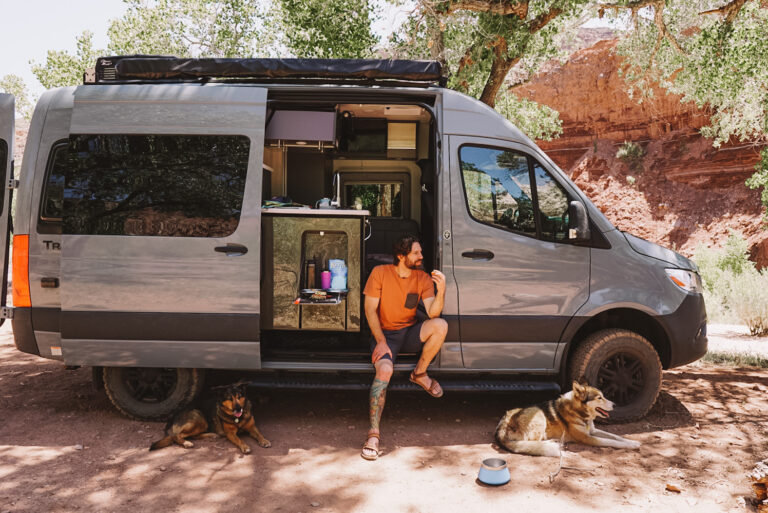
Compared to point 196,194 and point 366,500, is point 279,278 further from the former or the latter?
point 366,500

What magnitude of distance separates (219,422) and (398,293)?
1.72m

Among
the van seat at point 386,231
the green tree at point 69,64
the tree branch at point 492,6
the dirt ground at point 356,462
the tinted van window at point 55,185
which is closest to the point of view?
the dirt ground at point 356,462

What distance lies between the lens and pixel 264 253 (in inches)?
201

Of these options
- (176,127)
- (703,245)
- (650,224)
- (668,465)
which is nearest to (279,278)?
(176,127)

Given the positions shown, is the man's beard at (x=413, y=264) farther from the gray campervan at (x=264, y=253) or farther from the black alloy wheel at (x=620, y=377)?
the black alloy wheel at (x=620, y=377)

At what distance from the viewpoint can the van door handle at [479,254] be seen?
197 inches

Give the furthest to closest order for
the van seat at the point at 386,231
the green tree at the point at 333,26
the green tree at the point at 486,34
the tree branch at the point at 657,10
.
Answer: the green tree at the point at 333,26 → the tree branch at the point at 657,10 → the green tree at the point at 486,34 → the van seat at the point at 386,231

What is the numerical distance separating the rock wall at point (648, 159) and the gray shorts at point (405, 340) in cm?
2235

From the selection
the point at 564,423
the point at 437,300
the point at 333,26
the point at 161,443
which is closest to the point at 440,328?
the point at 437,300

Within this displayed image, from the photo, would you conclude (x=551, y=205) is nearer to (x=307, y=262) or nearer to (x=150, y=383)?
(x=307, y=262)

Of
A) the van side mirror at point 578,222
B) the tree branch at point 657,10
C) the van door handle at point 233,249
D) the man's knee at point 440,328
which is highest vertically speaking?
the tree branch at point 657,10

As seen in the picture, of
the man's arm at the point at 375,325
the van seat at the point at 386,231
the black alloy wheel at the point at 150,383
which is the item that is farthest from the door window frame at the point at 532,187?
the black alloy wheel at the point at 150,383

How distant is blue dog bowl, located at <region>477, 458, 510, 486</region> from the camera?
13.2 feet

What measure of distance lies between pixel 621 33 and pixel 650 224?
15.5m
